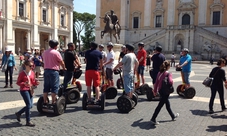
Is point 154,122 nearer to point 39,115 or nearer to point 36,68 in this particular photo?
point 39,115

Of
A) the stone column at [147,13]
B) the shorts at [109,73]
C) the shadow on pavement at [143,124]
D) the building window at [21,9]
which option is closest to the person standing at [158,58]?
the shorts at [109,73]

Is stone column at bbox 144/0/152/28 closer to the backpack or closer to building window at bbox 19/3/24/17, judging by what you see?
building window at bbox 19/3/24/17

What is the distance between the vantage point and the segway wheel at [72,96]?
→ 755 centimetres

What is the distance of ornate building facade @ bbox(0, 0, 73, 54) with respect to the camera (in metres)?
32.6

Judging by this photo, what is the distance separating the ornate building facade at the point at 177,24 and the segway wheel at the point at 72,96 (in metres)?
34.0

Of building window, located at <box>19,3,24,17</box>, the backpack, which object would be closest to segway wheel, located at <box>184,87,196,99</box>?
the backpack

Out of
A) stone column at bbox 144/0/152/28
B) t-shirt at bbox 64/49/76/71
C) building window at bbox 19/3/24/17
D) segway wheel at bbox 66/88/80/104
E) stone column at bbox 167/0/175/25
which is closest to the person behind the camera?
t-shirt at bbox 64/49/76/71

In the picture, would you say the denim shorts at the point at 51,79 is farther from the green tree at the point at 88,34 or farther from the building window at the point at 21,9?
the green tree at the point at 88,34

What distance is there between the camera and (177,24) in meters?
48.1

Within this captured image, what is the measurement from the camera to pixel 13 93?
29.9 feet

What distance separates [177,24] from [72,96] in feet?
145

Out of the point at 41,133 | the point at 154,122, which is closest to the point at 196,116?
the point at 154,122

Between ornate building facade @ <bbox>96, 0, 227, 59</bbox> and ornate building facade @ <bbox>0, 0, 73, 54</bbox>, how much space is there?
945cm

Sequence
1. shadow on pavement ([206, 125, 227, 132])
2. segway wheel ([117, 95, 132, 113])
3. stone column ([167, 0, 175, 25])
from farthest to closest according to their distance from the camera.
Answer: stone column ([167, 0, 175, 25]), segway wheel ([117, 95, 132, 113]), shadow on pavement ([206, 125, 227, 132])
